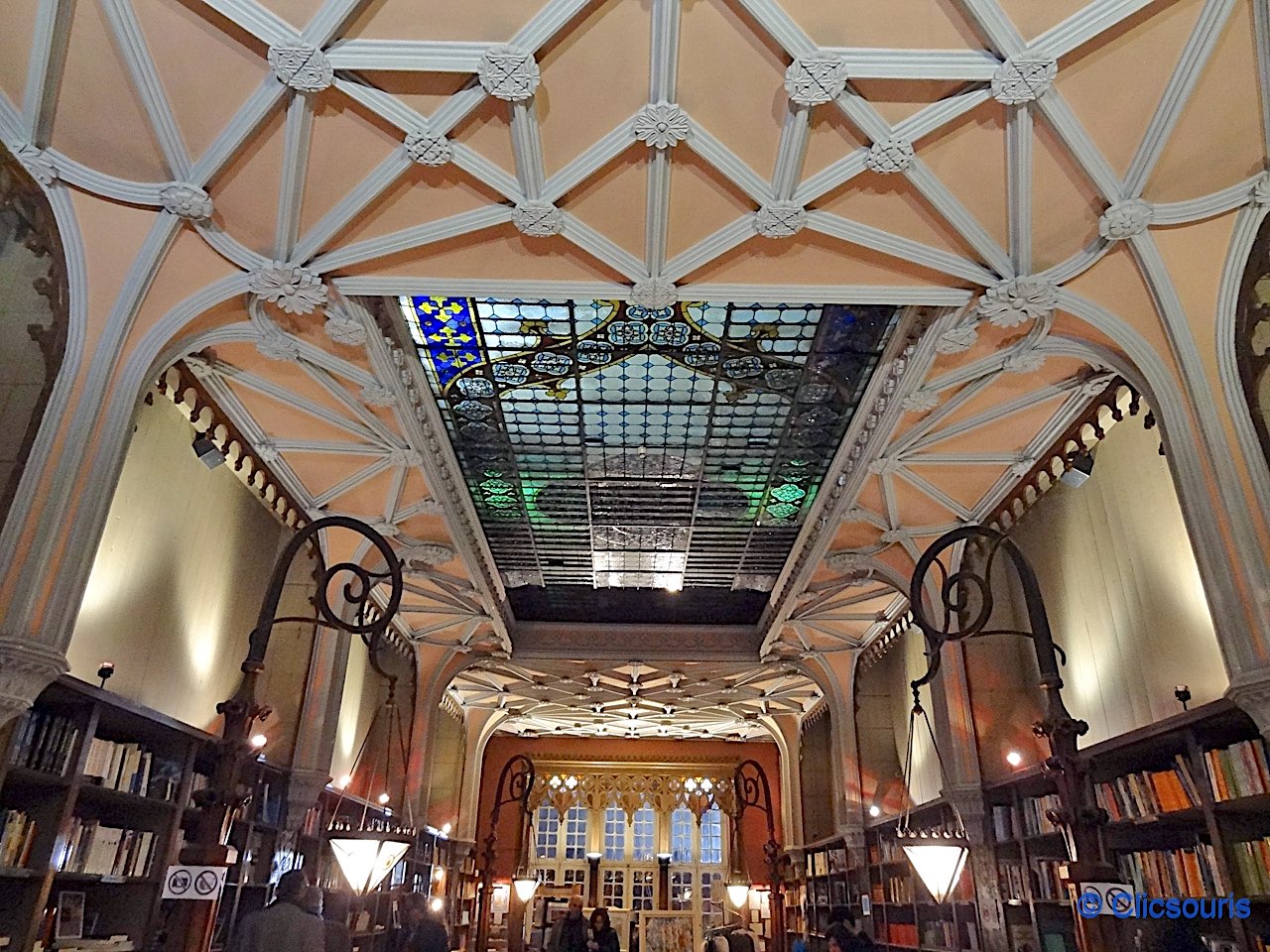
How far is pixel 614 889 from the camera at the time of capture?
20219mm

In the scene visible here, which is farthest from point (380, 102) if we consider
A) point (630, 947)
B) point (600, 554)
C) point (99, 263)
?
point (630, 947)

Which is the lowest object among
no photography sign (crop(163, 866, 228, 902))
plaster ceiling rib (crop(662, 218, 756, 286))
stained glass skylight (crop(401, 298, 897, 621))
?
no photography sign (crop(163, 866, 228, 902))

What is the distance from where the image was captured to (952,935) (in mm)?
8719

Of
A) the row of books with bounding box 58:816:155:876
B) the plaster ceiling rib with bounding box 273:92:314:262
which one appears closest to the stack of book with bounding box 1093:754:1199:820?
the plaster ceiling rib with bounding box 273:92:314:262

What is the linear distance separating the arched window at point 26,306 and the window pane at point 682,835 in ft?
61.8

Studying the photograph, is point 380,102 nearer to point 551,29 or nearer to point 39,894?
point 551,29

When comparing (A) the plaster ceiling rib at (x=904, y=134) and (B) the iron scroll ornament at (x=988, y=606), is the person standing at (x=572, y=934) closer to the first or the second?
(B) the iron scroll ornament at (x=988, y=606)

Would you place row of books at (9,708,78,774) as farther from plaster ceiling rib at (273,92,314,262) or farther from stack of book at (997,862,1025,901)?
stack of book at (997,862,1025,901)

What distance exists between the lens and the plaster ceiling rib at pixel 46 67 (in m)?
3.93

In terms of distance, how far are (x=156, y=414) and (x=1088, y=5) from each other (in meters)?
6.24

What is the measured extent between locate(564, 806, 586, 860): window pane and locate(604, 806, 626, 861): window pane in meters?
0.56

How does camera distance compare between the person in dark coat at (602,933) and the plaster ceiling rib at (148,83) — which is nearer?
the plaster ceiling rib at (148,83)

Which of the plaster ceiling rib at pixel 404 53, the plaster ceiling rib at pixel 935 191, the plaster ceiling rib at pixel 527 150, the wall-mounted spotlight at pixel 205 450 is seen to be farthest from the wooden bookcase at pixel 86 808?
the plaster ceiling rib at pixel 935 191

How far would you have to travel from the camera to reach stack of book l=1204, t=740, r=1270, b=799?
436cm
